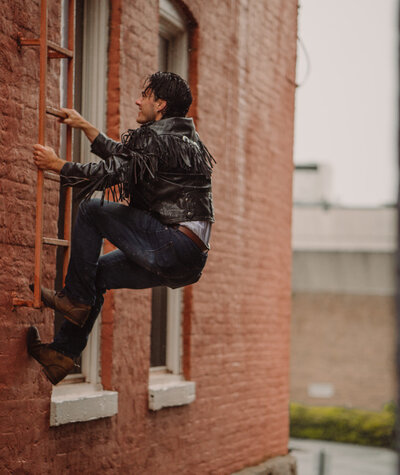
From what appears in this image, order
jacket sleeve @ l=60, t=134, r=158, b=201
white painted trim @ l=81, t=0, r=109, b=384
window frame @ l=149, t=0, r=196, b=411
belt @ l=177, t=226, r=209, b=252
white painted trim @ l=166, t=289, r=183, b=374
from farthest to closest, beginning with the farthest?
white painted trim @ l=166, t=289, r=183, b=374 < window frame @ l=149, t=0, r=196, b=411 < white painted trim @ l=81, t=0, r=109, b=384 < belt @ l=177, t=226, r=209, b=252 < jacket sleeve @ l=60, t=134, r=158, b=201

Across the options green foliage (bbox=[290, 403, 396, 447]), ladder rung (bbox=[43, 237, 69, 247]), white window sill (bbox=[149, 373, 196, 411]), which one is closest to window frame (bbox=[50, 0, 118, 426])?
white window sill (bbox=[149, 373, 196, 411])

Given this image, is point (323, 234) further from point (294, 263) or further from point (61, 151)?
point (61, 151)

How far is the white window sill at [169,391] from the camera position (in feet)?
24.8

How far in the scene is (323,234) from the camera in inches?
918

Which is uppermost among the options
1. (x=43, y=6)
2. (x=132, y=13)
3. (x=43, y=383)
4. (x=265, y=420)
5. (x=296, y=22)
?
(x=296, y=22)

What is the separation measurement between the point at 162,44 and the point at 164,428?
3.56 meters

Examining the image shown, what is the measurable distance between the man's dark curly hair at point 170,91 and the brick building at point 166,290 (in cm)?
120

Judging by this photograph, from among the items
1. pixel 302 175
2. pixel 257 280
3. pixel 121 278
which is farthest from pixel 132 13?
pixel 302 175

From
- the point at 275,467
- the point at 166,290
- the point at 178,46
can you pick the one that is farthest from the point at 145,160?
the point at 275,467

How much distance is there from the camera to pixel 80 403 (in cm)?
639

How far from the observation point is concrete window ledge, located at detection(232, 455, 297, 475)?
9.58 metres

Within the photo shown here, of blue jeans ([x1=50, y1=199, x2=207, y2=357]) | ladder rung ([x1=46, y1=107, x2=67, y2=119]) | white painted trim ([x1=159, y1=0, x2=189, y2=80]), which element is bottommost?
blue jeans ([x1=50, y1=199, x2=207, y2=357])

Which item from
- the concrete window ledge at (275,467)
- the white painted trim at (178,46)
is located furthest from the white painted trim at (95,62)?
the concrete window ledge at (275,467)

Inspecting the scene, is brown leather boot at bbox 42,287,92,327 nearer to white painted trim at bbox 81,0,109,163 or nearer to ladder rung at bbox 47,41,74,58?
ladder rung at bbox 47,41,74,58
